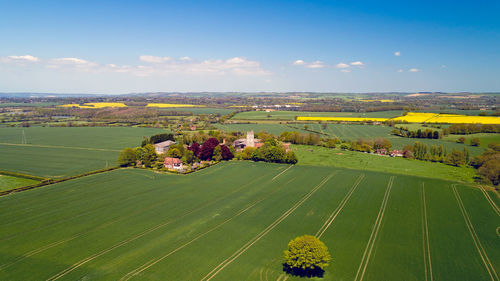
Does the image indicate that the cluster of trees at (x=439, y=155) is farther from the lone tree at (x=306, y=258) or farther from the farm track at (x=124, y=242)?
the lone tree at (x=306, y=258)

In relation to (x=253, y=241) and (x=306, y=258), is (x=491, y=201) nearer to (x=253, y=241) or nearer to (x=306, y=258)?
(x=306, y=258)

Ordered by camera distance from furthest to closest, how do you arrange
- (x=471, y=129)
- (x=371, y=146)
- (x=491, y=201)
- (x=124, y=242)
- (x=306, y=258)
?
(x=471, y=129)
(x=371, y=146)
(x=491, y=201)
(x=124, y=242)
(x=306, y=258)

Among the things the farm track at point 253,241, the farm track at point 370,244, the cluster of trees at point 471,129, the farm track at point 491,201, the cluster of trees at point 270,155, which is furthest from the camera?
the cluster of trees at point 471,129

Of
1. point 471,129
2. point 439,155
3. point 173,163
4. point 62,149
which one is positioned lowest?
point 173,163

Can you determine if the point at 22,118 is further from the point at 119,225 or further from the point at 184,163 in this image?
the point at 119,225

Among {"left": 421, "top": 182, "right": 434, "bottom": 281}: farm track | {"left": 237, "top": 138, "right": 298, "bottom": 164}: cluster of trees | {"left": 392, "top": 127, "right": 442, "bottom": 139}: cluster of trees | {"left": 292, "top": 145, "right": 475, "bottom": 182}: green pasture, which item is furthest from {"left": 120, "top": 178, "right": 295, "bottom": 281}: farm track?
{"left": 392, "top": 127, "right": 442, "bottom": 139}: cluster of trees

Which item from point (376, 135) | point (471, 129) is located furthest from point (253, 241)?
point (471, 129)

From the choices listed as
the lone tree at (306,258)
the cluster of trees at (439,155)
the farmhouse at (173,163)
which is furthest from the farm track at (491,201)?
the farmhouse at (173,163)
